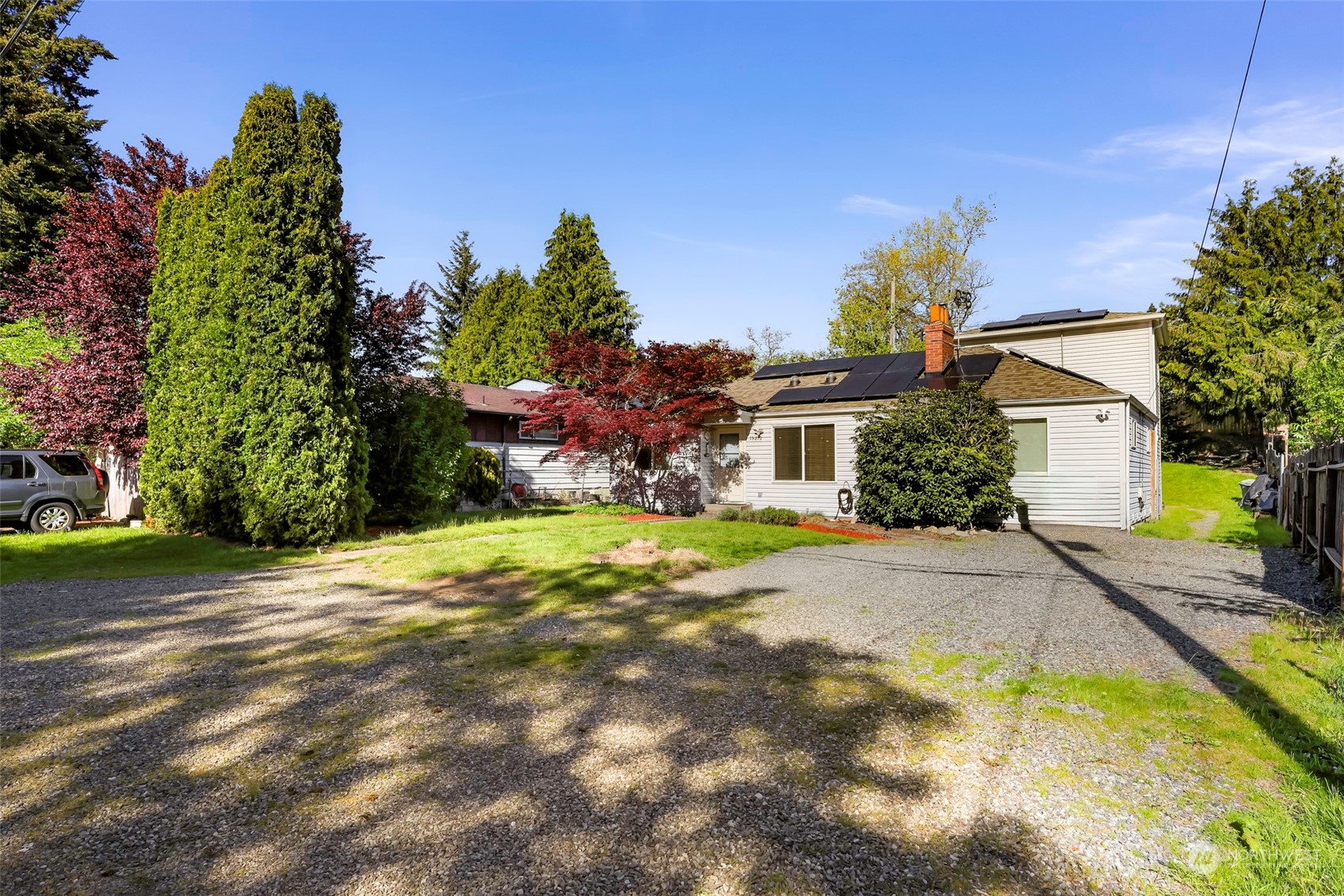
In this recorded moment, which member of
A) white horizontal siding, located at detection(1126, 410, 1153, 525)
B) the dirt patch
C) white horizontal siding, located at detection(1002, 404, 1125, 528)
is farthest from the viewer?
white horizontal siding, located at detection(1126, 410, 1153, 525)

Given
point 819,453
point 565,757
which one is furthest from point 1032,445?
point 565,757

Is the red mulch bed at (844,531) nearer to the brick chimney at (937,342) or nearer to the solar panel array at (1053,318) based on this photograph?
the brick chimney at (937,342)

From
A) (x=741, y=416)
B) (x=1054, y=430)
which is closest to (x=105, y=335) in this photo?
(x=741, y=416)

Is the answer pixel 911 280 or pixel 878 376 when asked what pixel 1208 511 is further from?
pixel 911 280

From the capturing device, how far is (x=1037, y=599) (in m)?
6.91

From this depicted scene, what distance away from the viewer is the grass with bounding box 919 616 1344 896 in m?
2.24

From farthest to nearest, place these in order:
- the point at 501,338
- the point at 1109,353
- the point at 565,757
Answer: the point at 501,338, the point at 1109,353, the point at 565,757

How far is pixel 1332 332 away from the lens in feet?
30.4

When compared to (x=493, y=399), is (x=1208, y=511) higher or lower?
lower

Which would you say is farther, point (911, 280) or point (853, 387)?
point (911, 280)

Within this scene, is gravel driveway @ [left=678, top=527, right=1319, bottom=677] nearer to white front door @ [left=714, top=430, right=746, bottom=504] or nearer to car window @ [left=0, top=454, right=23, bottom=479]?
white front door @ [left=714, top=430, right=746, bottom=504]

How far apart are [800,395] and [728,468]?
9.30 feet

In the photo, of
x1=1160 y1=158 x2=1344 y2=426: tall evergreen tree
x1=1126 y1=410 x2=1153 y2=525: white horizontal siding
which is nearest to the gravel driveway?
x1=1126 y1=410 x2=1153 y2=525: white horizontal siding

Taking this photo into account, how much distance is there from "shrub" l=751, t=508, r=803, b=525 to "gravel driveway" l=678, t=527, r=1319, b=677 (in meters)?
3.30
